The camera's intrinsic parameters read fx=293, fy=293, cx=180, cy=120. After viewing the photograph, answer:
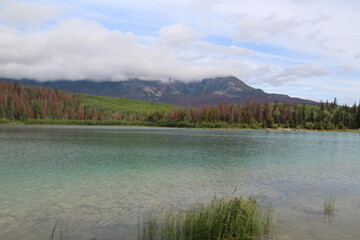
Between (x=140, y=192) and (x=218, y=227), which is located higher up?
(x=218, y=227)

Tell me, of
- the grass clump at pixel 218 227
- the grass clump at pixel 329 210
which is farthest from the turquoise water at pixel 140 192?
the grass clump at pixel 218 227

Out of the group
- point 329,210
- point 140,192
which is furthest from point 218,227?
point 140,192

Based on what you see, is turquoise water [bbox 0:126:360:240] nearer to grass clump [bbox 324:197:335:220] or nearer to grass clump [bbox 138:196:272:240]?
grass clump [bbox 324:197:335:220]

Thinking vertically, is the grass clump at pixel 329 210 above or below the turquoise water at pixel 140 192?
above

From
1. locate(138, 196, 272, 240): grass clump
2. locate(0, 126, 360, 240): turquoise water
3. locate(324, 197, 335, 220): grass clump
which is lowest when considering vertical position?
locate(0, 126, 360, 240): turquoise water

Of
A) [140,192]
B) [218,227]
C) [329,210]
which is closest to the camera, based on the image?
[218,227]

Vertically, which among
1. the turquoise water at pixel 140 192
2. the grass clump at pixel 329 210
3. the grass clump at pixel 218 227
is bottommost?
the turquoise water at pixel 140 192

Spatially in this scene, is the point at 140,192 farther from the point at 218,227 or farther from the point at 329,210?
the point at 329,210

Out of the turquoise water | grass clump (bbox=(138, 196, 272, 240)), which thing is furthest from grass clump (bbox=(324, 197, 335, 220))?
Result: grass clump (bbox=(138, 196, 272, 240))

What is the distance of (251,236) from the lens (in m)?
13.8

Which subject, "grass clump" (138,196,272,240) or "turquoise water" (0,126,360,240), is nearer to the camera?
"grass clump" (138,196,272,240)

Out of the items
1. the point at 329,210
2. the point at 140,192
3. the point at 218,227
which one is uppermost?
the point at 218,227

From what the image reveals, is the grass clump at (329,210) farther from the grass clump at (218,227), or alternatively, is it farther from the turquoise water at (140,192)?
the grass clump at (218,227)

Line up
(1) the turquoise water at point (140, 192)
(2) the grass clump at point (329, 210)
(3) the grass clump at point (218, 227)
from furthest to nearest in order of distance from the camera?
1. (2) the grass clump at point (329, 210)
2. (1) the turquoise water at point (140, 192)
3. (3) the grass clump at point (218, 227)
